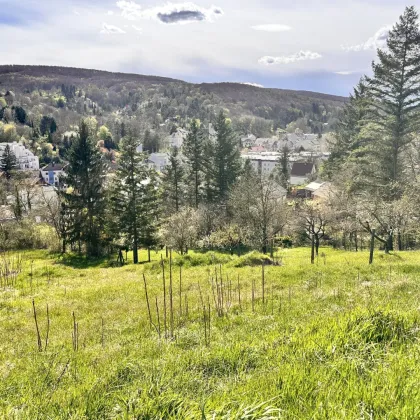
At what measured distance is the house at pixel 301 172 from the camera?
86.1 meters

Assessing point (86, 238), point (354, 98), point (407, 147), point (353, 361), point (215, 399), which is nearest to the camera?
point (215, 399)

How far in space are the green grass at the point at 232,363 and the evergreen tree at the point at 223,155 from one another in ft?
110

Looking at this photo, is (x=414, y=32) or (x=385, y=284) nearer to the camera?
(x=385, y=284)

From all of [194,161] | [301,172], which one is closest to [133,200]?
[194,161]

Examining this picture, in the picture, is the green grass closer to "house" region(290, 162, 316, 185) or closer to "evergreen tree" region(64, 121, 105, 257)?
"evergreen tree" region(64, 121, 105, 257)

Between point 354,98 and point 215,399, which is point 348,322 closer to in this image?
point 215,399

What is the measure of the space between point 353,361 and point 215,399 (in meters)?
1.33

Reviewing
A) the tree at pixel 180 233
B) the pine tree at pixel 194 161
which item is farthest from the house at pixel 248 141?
the tree at pixel 180 233

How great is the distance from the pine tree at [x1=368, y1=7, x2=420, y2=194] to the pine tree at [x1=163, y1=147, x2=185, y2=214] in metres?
23.3

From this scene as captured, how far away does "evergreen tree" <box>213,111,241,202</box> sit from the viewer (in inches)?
1640

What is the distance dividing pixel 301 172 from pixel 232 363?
88.1m

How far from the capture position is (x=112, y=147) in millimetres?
121062

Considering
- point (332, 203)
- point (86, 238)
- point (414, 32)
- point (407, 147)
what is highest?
point (414, 32)

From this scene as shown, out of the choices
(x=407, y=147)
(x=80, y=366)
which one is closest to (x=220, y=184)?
(x=407, y=147)
